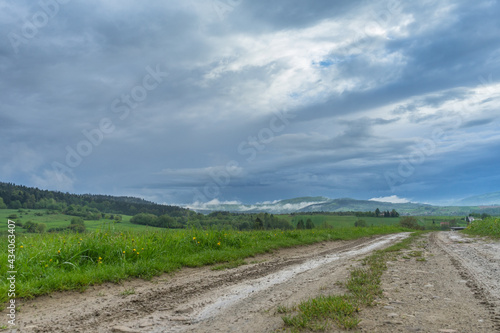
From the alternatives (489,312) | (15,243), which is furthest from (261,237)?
(489,312)

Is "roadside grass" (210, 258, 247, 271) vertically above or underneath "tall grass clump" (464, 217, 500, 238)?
above

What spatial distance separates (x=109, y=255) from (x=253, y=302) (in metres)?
5.80

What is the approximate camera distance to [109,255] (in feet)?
32.2

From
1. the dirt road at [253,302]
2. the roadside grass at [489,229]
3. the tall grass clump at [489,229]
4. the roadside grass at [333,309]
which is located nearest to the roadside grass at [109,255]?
the dirt road at [253,302]

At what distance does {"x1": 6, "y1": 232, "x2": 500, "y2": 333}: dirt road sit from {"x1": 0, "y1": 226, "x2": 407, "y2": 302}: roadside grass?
43 centimetres

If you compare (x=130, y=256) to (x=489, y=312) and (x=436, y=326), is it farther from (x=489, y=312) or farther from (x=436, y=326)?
(x=489, y=312)

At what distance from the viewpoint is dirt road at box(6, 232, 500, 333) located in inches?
197

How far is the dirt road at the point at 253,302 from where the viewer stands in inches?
197

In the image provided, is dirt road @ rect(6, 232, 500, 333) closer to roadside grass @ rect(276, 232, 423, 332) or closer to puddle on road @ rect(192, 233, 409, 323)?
puddle on road @ rect(192, 233, 409, 323)

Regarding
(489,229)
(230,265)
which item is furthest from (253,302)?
(489,229)

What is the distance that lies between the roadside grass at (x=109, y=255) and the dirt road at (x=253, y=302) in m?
0.43

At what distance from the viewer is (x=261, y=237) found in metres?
17.1

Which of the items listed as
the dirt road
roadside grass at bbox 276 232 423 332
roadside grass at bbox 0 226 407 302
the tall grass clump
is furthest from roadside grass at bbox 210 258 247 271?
the tall grass clump

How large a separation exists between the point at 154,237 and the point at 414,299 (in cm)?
979
